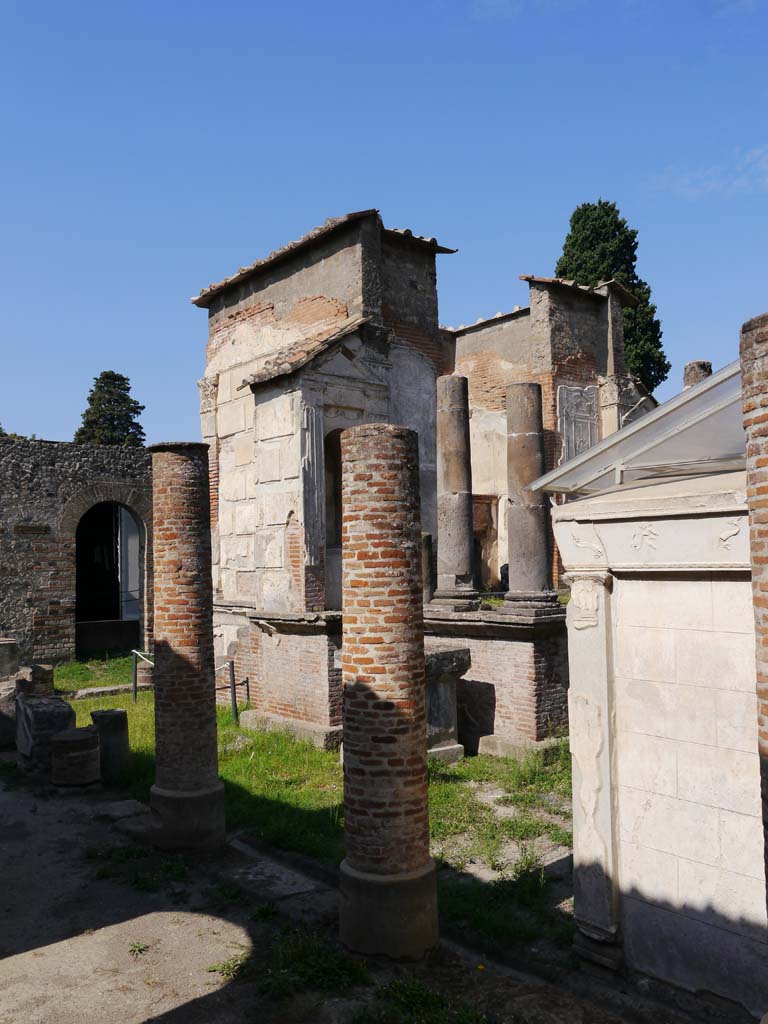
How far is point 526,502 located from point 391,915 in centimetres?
634

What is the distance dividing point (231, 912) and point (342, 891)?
1203 millimetres

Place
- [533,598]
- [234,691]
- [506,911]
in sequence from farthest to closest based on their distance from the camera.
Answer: [234,691]
[533,598]
[506,911]

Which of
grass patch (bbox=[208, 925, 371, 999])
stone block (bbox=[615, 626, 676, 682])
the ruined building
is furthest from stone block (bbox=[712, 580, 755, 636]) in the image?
the ruined building

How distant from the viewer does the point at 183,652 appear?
7.46 meters

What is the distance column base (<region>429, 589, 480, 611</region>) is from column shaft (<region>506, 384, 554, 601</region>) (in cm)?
68

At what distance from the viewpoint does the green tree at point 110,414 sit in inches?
1336

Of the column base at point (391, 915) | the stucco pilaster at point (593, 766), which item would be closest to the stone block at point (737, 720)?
the stucco pilaster at point (593, 766)

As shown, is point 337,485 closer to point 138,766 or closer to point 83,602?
point 138,766

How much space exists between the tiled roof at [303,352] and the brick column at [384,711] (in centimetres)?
610

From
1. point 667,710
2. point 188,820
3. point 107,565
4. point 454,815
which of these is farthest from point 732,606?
point 107,565

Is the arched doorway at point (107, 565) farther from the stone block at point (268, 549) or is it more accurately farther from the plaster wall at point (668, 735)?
the plaster wall at point (668, 735)

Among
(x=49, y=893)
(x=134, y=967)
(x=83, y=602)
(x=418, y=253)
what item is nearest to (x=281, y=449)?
(x=418, y=253)

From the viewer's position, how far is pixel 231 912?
602 centimetres

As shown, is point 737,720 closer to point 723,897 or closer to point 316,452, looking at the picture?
point 723,897
